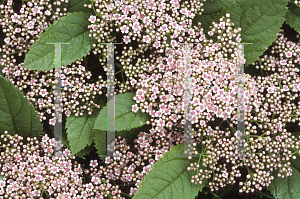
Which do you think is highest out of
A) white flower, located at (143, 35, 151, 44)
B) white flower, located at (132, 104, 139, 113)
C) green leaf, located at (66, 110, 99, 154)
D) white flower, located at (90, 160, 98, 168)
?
white flower, located at (143, 35, 151, 44)

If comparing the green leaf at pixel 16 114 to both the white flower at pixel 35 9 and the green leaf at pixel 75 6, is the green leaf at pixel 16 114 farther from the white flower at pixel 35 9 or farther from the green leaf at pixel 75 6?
the green leaf at pixel 75 6

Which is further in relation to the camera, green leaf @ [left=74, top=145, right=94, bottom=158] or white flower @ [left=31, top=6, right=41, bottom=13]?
green leaf @ [left=74, top=145, right=94, bottom=158]

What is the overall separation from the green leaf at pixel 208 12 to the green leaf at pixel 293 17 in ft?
2.09

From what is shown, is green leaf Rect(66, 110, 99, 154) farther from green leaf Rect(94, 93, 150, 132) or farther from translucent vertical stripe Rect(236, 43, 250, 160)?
translucent vertical stripe Rect(236, 43, 250, 160)

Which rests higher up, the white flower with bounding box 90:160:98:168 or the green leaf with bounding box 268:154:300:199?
the green leaf with bounding box 268:154:300:199

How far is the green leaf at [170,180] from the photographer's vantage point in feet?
7.15

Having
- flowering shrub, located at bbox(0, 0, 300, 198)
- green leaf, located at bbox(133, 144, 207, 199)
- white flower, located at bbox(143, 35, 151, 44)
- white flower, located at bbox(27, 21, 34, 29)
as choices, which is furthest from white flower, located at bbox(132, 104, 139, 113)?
white flower, located at bbox(27, 21, 34, 29)

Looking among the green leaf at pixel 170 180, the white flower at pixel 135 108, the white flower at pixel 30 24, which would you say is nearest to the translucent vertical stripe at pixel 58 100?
the white flower at pixel 30 24

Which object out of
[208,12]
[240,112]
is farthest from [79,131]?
[208,12]

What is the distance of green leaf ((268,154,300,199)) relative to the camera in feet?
8.09

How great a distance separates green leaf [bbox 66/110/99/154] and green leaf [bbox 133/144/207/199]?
0.62 meters

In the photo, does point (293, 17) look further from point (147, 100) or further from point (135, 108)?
point (135, 108)

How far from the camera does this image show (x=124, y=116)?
2.21m

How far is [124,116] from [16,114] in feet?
3.12
